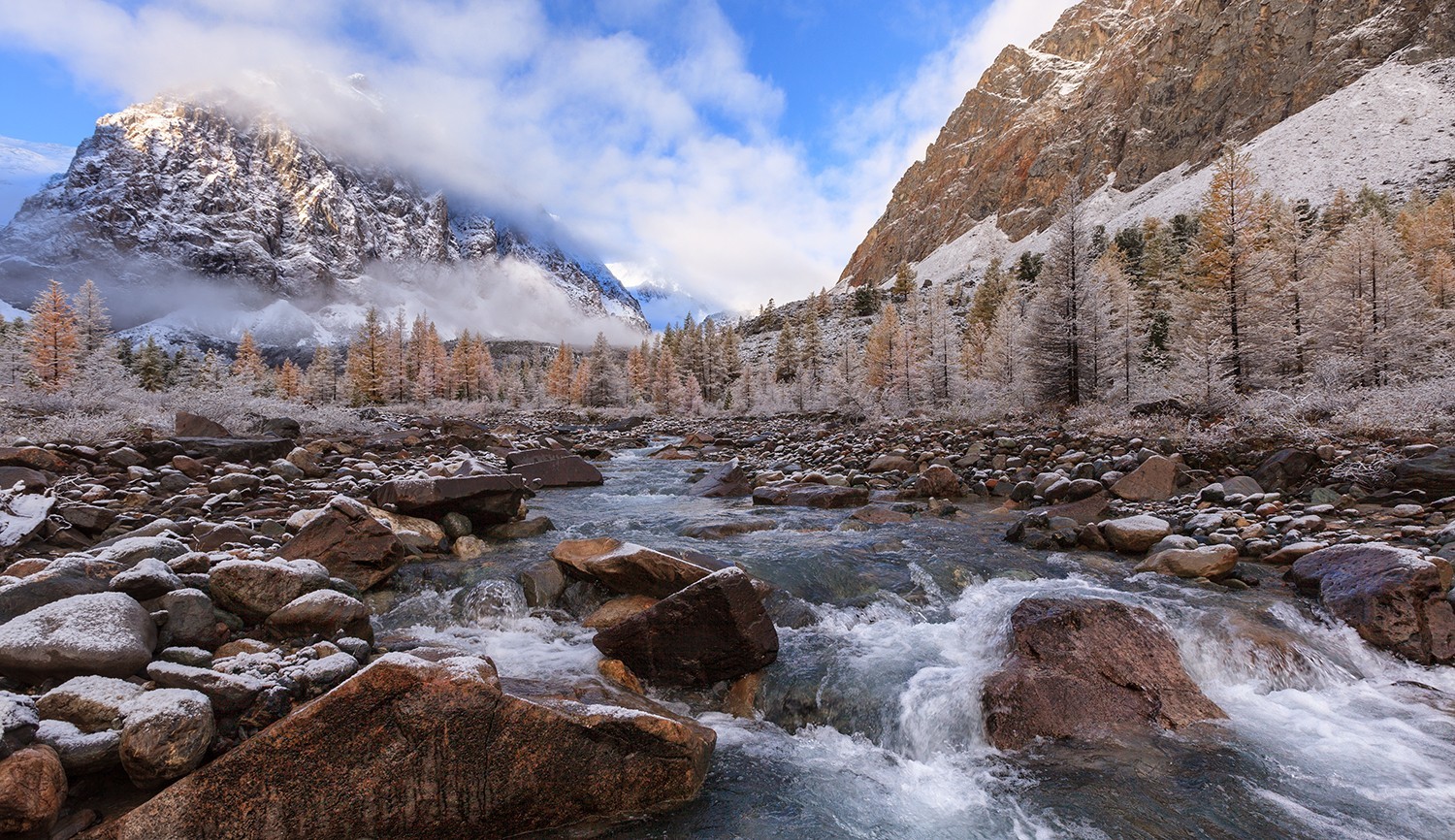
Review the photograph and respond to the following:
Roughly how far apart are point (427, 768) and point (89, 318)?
164 ft

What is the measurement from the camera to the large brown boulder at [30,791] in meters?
2.69

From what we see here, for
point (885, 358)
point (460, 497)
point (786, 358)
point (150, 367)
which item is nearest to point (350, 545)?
point (460, 497)

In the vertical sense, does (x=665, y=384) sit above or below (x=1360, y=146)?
below

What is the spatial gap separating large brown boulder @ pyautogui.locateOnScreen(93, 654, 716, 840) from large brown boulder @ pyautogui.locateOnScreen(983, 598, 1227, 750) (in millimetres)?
2631

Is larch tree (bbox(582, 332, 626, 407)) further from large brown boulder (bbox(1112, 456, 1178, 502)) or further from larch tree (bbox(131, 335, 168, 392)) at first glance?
large brown boulder (bbox(1112, 456, 1178, 502))

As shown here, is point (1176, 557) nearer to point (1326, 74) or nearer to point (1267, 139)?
point (1267, 139)

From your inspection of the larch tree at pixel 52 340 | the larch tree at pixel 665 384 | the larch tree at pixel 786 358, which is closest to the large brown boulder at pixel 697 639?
the larch tree at pixel 52 340

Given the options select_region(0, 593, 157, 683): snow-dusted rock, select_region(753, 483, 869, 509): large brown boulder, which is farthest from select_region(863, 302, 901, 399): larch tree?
select_region(0, 593, 157, 683): snow-dusted rock

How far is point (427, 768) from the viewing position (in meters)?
3.40

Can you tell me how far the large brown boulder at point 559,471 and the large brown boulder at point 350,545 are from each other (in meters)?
7.46

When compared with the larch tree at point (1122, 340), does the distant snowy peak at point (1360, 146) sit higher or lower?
higher

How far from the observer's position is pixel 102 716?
3242 millimetres

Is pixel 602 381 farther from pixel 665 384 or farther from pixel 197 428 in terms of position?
pixel 197 428

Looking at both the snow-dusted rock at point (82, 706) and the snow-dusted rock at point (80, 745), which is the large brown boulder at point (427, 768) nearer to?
the snow-dusted rock at point (80, 745)
